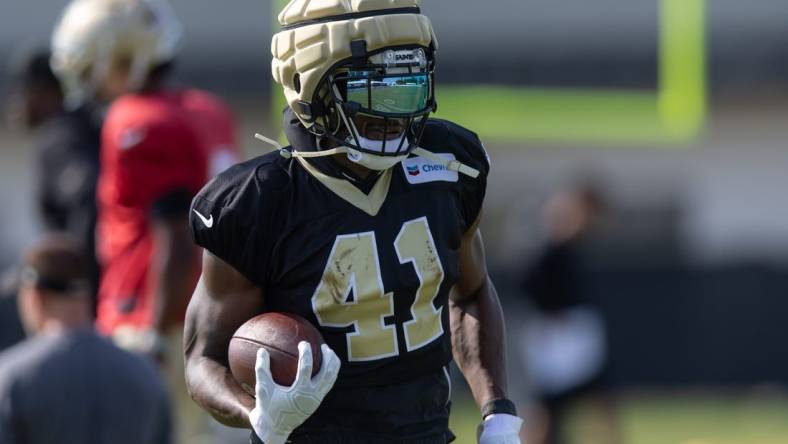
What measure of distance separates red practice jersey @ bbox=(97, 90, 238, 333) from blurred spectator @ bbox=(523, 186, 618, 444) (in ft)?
13.6

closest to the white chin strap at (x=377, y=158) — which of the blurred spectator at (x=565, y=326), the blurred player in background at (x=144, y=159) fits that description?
the blurred player in background at (x=144, y=159)

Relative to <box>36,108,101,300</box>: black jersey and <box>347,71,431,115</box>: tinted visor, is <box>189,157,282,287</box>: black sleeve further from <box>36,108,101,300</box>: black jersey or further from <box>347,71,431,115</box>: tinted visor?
<box>36,108,101,300</box>: black jersey

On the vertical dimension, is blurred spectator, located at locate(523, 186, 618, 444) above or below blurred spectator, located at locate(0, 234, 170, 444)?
below

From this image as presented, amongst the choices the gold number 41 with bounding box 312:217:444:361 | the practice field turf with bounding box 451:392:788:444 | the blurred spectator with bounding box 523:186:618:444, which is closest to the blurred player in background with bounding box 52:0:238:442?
the gold number 41 with bounding box 312:217:444:361

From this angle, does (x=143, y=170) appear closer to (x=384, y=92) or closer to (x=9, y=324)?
(x=384, y=92)

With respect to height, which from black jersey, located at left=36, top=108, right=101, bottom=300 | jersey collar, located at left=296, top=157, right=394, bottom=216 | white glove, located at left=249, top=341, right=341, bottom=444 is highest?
jersey collar, located at left=296, top=157, right=394, bottom=216

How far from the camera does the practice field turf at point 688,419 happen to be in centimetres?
1061

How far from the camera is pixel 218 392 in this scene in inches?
131

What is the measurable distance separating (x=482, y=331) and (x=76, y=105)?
2.84 meters

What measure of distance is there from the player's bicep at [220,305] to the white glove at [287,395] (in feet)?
0.77

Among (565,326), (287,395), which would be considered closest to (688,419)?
(565,326)

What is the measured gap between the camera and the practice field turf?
34.8ft

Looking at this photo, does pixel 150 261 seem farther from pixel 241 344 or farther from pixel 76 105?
pixel 241 344

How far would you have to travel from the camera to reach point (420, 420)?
3.45 m
